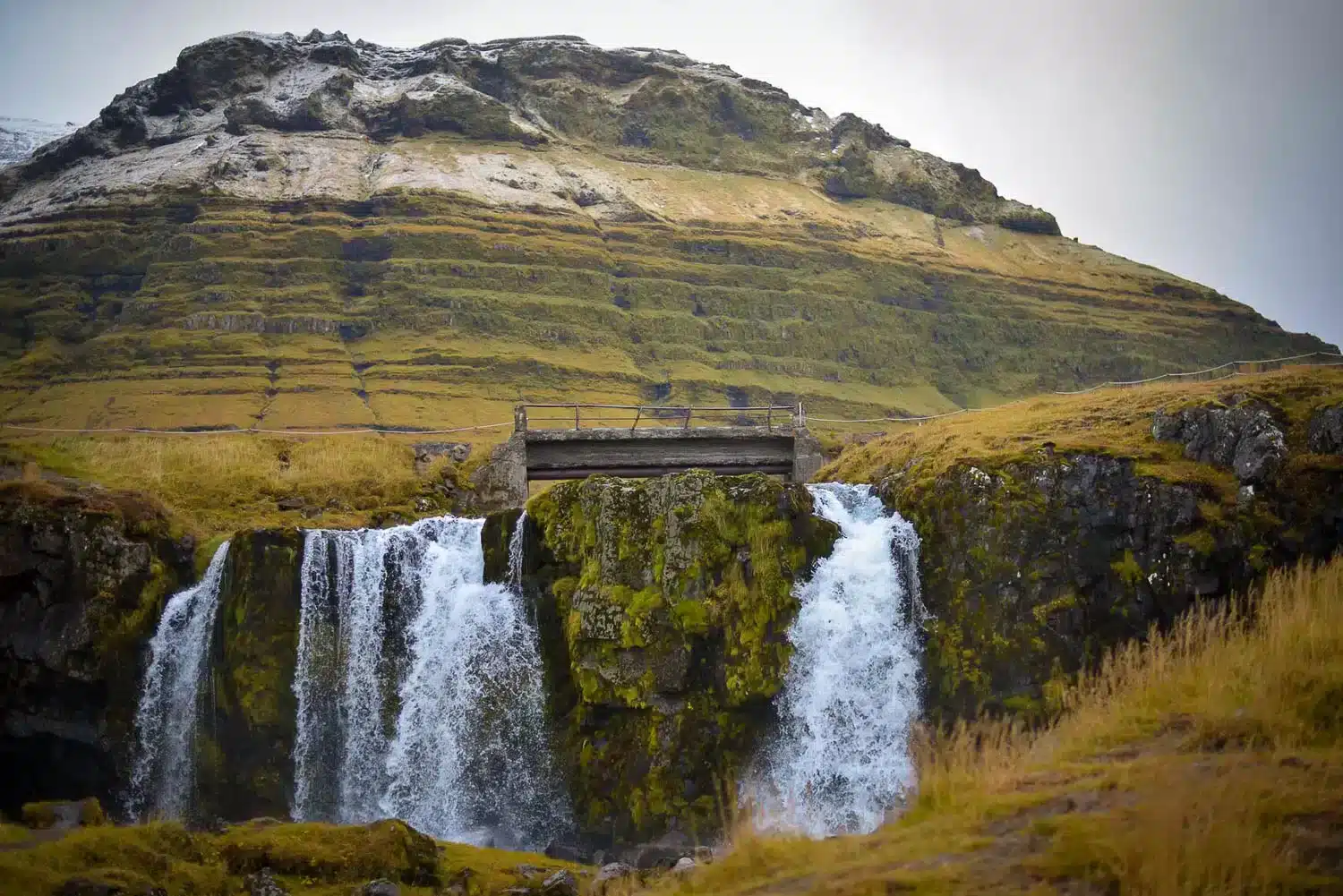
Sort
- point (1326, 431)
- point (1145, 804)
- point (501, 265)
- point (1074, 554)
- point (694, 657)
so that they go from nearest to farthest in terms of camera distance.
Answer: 1. point (1145, 804)
2. point (1326, 431)
3. point (1074, 554)
4. point (694, 657)
5. point (501, 265)

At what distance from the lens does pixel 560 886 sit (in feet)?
59.4

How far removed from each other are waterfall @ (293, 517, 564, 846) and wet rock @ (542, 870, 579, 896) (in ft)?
31.9

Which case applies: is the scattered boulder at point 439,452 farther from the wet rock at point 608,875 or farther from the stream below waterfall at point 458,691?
the wet rock at point 608,875

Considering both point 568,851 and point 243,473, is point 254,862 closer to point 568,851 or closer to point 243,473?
point 568,851

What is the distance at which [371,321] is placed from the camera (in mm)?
128375

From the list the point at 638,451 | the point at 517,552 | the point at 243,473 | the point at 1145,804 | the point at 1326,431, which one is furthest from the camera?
the point at 638,451

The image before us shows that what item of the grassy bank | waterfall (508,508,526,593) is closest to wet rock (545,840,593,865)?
the grassy bank

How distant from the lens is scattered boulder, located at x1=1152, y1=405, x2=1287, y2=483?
27.8 meters

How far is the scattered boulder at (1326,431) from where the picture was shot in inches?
1078

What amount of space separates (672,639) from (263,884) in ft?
45.6

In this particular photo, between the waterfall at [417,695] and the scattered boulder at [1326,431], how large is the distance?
21.6 meters

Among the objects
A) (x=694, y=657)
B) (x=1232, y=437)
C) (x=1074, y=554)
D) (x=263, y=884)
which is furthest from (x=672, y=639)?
(x=1232, y=437)

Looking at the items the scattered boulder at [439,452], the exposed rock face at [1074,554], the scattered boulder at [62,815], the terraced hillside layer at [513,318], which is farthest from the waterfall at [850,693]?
the terraced hillside layer at [513,318]

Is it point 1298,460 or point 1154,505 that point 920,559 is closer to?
point 1154,505
